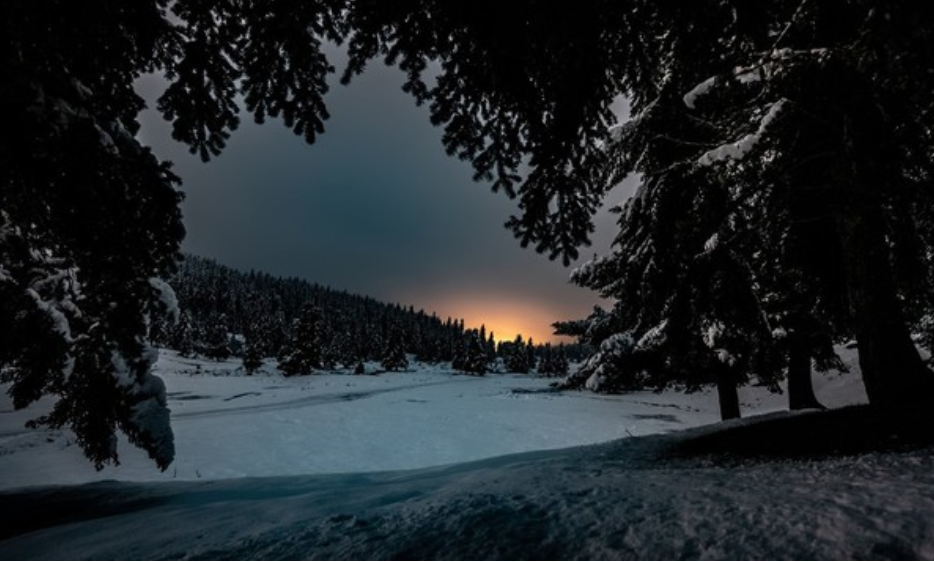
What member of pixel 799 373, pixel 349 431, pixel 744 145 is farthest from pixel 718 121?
pixel 349 431

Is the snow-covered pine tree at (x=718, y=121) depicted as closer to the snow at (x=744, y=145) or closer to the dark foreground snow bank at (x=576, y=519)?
the snow at (x=744, y=145)

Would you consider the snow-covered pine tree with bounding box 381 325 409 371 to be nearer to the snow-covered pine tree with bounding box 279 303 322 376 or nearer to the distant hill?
the distant hill

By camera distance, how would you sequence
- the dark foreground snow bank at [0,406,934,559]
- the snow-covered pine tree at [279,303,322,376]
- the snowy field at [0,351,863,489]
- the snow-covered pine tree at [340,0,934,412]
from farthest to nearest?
the snow-covered pine tree at [279,303,322,376] < the snowy field at [0,351,863,489] < the snow-covered pine tree at [340,0,934,412] < the dark foreground snow bank at [0,406,934,559]

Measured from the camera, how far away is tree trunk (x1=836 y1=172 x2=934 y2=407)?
15.2 feet

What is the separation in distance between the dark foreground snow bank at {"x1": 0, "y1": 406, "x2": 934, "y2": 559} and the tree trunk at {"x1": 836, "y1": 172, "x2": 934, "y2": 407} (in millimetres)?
2230

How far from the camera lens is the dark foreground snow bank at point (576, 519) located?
5.78 feet

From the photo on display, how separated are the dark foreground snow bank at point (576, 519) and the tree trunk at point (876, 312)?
2.23 meters

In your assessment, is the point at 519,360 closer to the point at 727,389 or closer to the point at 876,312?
the point at 727,389

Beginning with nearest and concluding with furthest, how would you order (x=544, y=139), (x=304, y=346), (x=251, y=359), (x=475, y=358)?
(x=544, y=139) → (x=304, y=346) → (x=251, y=359) → (x=475, y=358)

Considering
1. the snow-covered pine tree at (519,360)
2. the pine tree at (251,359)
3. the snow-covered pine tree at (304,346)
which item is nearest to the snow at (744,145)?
the snow-covered pine tree at (304,346)

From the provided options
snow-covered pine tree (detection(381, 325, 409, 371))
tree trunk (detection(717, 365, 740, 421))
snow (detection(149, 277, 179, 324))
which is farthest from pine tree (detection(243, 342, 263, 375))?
snow (detection(149, 277, 179, 324))

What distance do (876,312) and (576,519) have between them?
4.53 meters

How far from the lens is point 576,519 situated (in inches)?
84.3

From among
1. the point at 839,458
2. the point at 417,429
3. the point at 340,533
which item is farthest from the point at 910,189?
the point at 417,429
